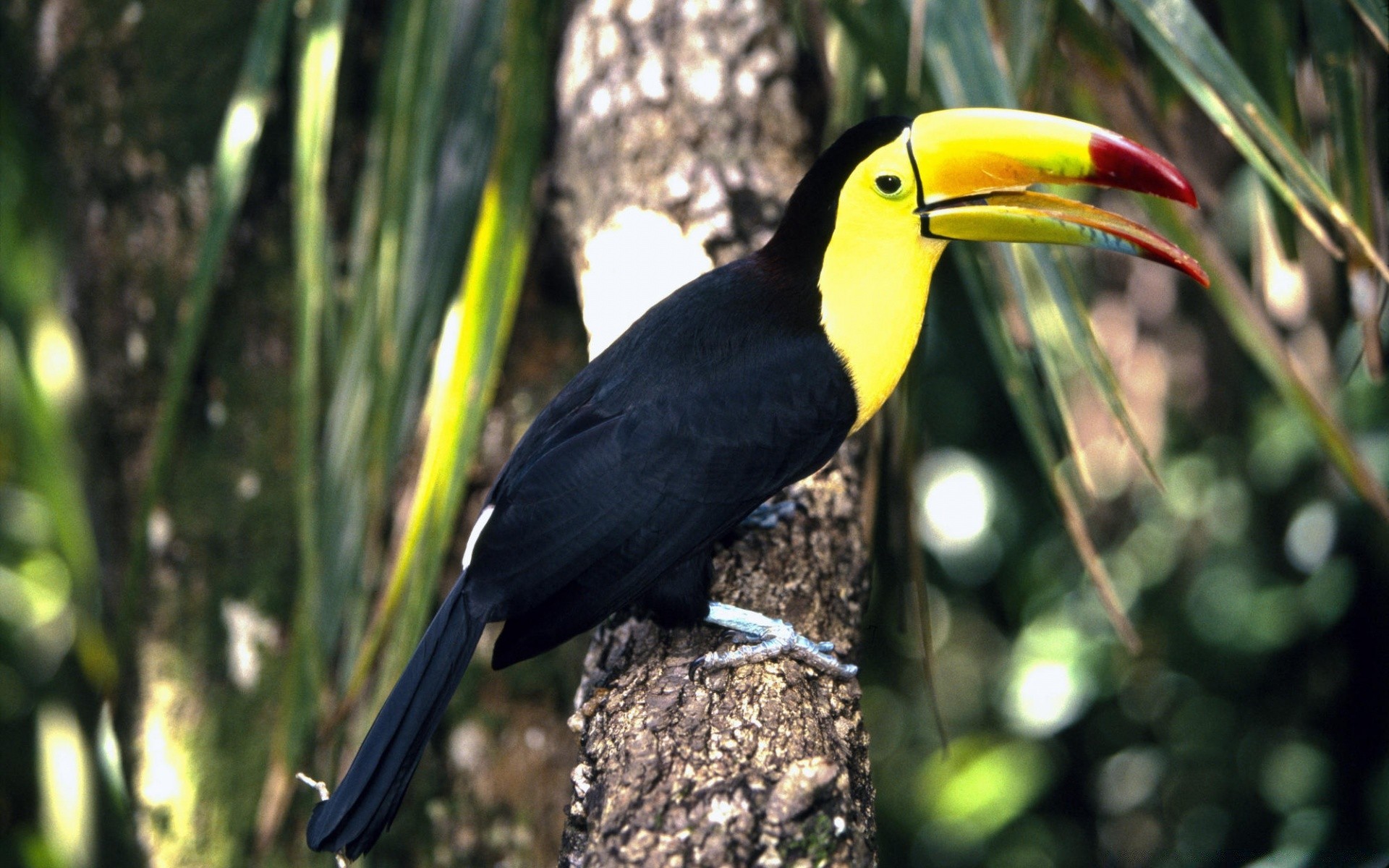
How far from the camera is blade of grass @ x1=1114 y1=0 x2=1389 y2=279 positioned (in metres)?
1.71

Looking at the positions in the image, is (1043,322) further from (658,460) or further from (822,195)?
(658,460)

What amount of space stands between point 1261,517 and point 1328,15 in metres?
1.44

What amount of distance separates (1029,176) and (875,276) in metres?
0.26

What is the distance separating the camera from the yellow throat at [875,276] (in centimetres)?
176

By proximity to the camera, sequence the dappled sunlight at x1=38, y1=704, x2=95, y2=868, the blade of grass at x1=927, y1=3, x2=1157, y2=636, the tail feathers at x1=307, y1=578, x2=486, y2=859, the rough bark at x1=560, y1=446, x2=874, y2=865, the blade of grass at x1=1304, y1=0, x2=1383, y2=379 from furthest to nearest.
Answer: the dappled sunlight at x1=38, y1=704, x2=95, y2=868 < the blade of grass at x1=1304, y1=0, x2=1383, y2=379 < the blade of grass at x1=927, y1=3, x2=1157, y2=636 < the tail feathers at x1=307, y1=578, x2=486, y2=859 < the rough bark at x1=560, y1=446, x2=874, y2=865

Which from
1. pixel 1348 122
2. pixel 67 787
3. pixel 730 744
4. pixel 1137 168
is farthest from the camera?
pixel 67 787

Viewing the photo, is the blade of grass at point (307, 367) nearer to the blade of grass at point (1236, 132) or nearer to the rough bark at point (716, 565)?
the rough bark at point (716, 565)

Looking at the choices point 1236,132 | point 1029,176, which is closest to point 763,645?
point 1029,176

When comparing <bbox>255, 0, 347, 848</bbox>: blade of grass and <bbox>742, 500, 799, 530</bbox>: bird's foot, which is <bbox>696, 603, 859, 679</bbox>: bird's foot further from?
<bbox>255, 0, 347, 848</bbox>: blade of grass

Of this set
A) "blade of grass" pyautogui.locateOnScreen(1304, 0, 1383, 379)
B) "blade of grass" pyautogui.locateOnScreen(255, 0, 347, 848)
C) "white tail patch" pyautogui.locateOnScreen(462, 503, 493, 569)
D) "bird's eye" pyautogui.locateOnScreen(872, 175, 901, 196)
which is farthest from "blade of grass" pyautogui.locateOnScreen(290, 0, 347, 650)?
"blade of grass" pyautogui.locateOnScreen(1304, 0, 1383, 379)

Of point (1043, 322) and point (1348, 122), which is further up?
point (1348, 122)

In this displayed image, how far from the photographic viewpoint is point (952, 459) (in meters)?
3.19

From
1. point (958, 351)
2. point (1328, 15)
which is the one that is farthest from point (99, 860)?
point (1328, 15)

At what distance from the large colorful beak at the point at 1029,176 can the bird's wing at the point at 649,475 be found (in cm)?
29
